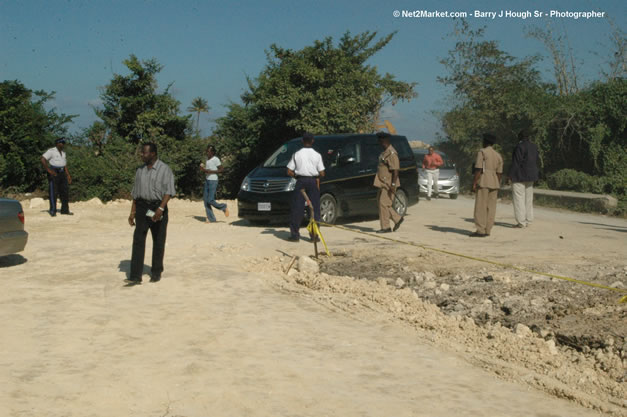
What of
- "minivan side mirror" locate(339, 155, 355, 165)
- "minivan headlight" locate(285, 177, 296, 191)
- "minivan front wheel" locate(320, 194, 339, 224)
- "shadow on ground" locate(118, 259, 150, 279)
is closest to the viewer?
"shadow on ground" locate(118, 259, 150, 279)

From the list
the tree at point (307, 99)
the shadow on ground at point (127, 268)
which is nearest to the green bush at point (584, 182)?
the tree at point (307, 99)

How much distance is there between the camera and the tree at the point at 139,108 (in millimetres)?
26188

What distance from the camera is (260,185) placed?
14.1 meters

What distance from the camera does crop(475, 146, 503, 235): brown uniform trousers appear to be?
12.4m

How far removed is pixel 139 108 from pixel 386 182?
16.6 m

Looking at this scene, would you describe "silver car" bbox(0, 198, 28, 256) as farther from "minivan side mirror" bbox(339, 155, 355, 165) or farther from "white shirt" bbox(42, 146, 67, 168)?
"minivan side mirror" bbox(339, 155, 355, 165)

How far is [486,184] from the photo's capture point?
12438 millimetres

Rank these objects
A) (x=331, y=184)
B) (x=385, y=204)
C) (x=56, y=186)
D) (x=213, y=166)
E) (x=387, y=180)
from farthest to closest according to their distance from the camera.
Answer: (x=56, y=186), (x=213, y=166), (x=331, y=184), (x=385, y=204), (x=387, y=180)

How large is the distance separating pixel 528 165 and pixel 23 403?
38.1 ft

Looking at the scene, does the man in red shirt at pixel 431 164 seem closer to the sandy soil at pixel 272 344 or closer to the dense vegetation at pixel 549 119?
the dense vegetation at pixel 549 119

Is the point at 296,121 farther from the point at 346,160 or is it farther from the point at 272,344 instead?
the point at 272,344

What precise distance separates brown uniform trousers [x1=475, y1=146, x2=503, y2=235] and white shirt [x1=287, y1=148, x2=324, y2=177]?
303cm

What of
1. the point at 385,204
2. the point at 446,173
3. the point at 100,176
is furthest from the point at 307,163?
the point at 446,173

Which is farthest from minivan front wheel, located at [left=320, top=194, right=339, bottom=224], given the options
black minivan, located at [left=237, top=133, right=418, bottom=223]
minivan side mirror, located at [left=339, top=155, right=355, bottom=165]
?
minivan side mirror, located at [left=339, top=155, right=355, bottom=165]
